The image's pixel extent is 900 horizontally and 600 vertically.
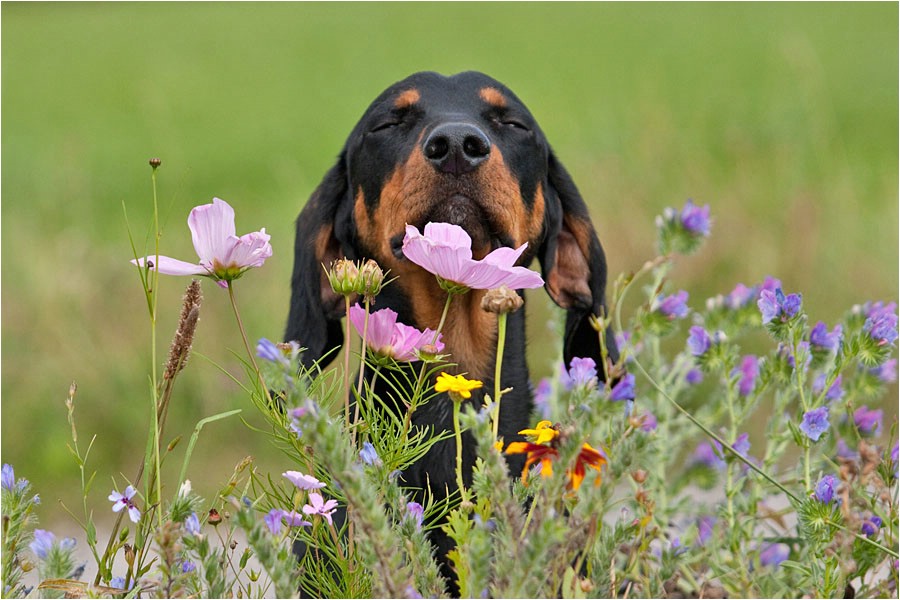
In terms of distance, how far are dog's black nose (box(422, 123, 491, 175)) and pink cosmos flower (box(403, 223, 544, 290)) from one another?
3.48ft

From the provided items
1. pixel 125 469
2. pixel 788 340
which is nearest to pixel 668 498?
pixel 788 340

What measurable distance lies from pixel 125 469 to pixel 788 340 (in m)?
3.45

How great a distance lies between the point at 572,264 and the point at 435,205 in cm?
61

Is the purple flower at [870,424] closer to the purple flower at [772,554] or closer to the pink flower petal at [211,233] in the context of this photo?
the purple flower at [772,554]

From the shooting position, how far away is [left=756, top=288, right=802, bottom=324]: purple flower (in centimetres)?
202

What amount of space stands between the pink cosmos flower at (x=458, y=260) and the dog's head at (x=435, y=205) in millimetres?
1077

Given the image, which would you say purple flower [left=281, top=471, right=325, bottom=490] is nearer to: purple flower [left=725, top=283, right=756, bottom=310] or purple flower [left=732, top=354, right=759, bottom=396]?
purple flower [left=725, top=283, right=756, bottom=310]

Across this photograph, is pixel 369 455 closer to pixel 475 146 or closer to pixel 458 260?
pixel 458 260

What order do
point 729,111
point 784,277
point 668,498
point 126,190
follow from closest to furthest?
point 668,498 → point 784,277 → point 729,111 → point 126,190

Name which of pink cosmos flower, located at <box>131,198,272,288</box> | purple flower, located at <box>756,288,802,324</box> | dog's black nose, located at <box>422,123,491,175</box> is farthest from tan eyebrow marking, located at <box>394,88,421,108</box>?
pink cosmos flower, located at <box>131,198,272,288</box>

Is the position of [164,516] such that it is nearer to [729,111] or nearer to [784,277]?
[784,277]

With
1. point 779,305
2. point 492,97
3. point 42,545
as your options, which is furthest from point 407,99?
point 42,545

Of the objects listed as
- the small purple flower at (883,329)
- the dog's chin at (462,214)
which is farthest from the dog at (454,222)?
the small purple flower at (883,329)

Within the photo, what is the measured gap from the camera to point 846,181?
20.7 ft
